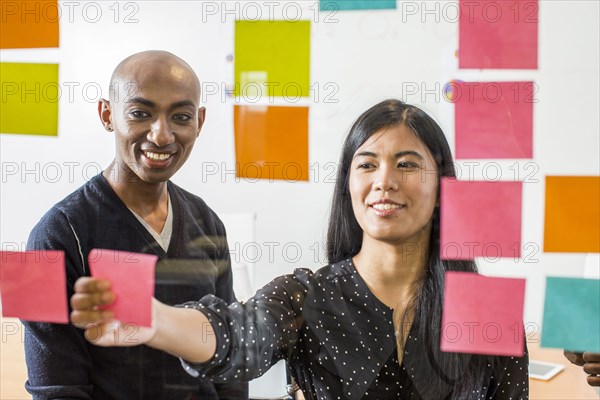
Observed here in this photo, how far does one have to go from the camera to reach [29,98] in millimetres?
698

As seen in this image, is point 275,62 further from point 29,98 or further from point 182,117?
point 29,98

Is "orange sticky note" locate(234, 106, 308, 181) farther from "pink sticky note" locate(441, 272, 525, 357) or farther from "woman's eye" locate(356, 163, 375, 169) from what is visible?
"pink sticky note" locate(441, 272, 525, 357)

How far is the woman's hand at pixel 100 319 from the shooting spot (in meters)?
0.58

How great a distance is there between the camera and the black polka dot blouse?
0.63 meters

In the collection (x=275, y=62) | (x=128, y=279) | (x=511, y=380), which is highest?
(x=275, y=62)

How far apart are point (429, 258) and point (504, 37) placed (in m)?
0.21

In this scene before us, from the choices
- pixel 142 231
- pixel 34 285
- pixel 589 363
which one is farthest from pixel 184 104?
pixel 589 363

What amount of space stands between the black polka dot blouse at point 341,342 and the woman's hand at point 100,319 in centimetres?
7

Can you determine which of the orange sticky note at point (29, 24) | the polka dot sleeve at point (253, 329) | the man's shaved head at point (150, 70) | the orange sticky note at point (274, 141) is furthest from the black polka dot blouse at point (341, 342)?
the orange sticky note at point (29, 24)

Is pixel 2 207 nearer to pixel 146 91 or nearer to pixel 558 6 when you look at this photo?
pixel 146 91

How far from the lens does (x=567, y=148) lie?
604mm

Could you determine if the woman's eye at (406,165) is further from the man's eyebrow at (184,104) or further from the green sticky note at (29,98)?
the green sticky note at (29,98)

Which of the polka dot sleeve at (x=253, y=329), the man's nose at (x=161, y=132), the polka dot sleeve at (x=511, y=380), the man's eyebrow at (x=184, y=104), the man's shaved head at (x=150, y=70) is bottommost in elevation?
the polka dot sleeve at (x=511, y=380)

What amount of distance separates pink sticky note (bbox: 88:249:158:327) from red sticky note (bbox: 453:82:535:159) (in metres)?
0.30
